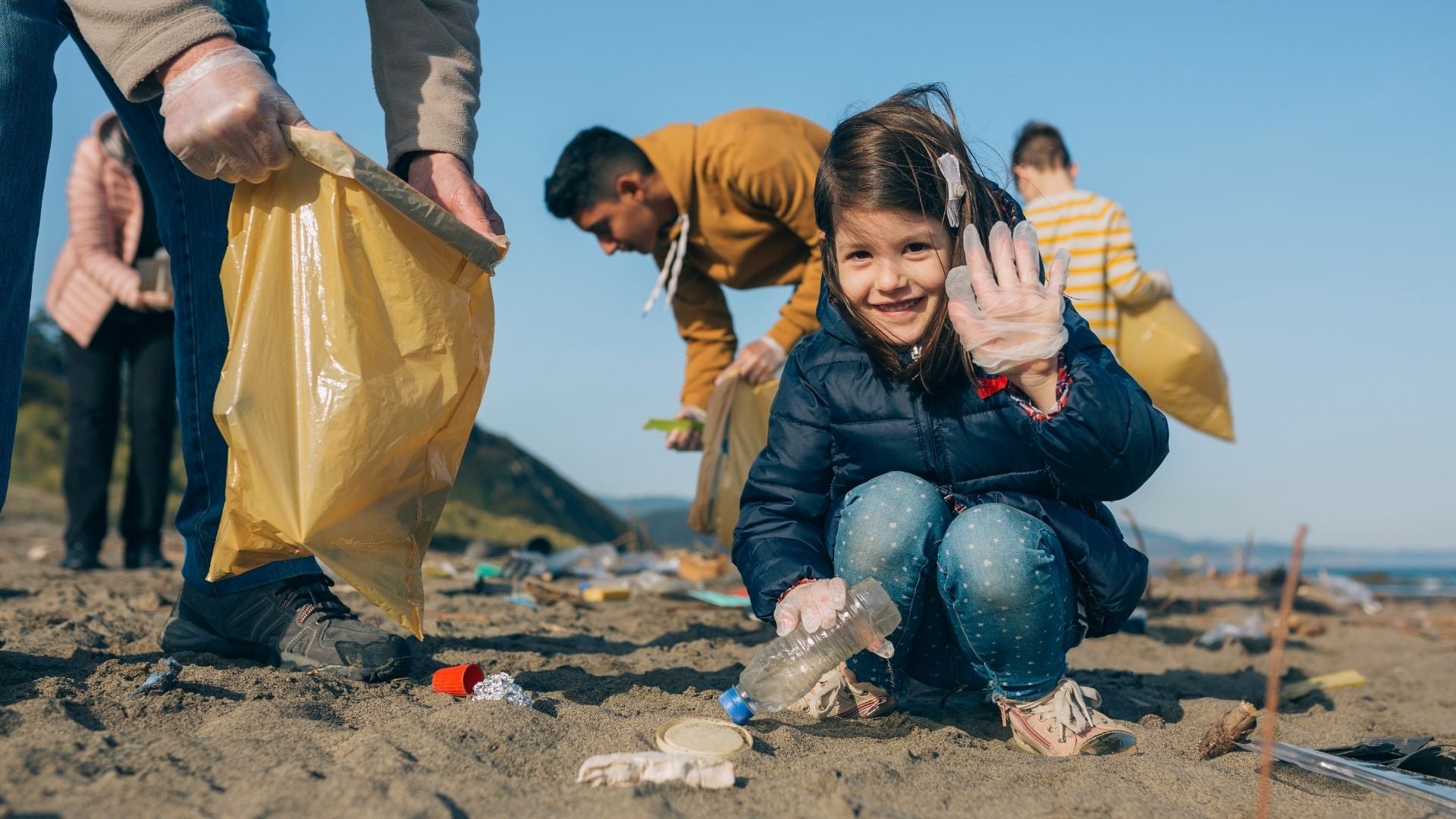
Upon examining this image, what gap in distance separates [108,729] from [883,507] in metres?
1.37

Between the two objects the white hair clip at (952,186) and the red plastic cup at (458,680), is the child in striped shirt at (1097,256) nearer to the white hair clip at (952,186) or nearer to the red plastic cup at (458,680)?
the white hair clip at (952,186)

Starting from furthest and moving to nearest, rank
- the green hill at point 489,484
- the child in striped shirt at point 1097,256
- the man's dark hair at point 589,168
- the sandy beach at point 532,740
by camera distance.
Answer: the green hill at point 489,484, the child in striped shirt at point 1097,256, the man's dark hair at point 589,168, the sandy beach at point 532,740

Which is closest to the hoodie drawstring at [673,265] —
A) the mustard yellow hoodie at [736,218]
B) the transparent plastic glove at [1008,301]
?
the mustard yellow hoodie at [736,218]

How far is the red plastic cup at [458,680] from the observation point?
1.96m

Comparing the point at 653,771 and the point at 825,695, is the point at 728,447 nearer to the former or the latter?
the point at 825,695

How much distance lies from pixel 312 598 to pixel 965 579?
1.33m

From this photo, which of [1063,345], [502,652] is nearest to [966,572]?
[1063,345]

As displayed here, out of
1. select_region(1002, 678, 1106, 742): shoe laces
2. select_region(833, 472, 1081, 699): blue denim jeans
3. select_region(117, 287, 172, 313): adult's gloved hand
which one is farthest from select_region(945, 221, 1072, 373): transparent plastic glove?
select_region(117, 287, 172, 313): adult's gloved hand

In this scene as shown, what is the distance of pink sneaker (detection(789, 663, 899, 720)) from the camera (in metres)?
2.14

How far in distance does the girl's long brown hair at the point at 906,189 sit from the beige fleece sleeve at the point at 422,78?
77 cm

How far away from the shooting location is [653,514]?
14.2 metres

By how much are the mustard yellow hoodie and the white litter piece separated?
2.28 m

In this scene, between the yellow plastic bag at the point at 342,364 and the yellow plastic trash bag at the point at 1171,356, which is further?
the yellow plastic trash bag at the point at 1171,356

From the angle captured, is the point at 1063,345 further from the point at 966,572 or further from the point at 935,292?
the point at 966,572
